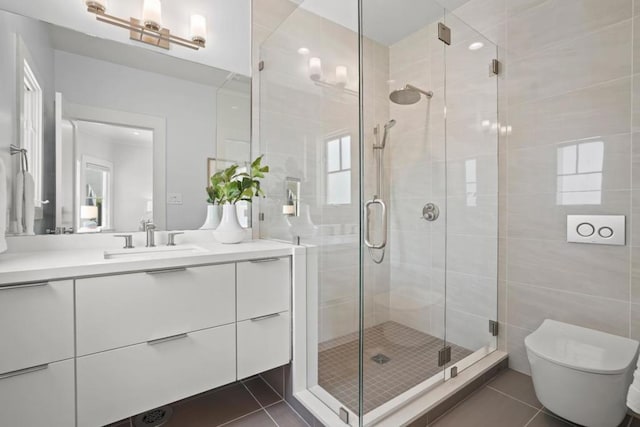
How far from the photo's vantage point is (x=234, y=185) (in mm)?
1739

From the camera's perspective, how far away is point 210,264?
130cm

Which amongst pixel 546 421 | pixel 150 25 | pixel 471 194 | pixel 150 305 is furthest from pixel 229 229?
pixel 546 421

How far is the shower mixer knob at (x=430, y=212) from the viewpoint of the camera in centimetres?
175

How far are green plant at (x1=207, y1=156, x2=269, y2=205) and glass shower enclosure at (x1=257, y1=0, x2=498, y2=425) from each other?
5.1 inches

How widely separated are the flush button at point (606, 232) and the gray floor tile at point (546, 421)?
93 cm

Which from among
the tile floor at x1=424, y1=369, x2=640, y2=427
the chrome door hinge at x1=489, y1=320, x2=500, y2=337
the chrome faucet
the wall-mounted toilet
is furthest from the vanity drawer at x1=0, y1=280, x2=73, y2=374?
the chrome door hinge at x1=489, y1=320, x2=500, y2=337

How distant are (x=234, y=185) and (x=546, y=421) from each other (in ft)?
6.55

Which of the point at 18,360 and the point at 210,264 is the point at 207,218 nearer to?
the point at 210,264

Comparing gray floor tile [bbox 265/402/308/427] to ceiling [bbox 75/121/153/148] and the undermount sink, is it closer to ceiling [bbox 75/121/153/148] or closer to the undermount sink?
the undermount sink

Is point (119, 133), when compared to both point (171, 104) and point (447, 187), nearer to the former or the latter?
point (171, 104)

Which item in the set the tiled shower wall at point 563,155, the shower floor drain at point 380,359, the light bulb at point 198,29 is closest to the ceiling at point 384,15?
the tiled shower wall at point 563,155

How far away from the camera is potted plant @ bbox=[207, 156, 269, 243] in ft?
5.66

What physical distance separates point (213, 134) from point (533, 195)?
197 cm

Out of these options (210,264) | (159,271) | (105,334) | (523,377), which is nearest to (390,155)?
(210,264)
